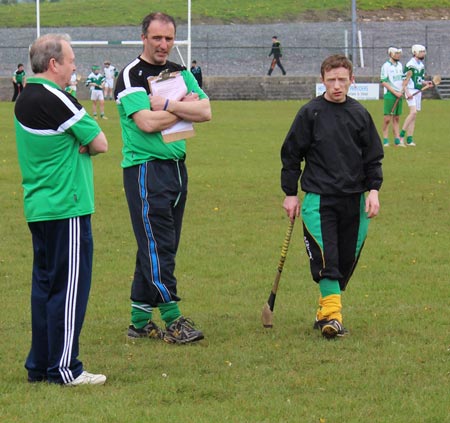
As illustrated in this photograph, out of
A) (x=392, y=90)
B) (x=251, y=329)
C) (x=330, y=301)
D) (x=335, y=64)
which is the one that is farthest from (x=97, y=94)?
(x=330, y=301)

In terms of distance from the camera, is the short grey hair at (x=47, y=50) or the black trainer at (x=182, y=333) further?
the black trainer at (x=182, y=333)

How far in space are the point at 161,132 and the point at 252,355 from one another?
5.16ft

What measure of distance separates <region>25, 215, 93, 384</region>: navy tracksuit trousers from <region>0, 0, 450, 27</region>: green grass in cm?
6662

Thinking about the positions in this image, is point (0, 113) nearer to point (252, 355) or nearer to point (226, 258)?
point (226, 258)

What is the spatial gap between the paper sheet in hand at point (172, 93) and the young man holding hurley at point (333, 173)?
786 millimetres

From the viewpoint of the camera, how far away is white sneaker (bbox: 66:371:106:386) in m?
5.99

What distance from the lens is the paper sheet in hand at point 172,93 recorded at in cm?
696

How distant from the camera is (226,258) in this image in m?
10.4

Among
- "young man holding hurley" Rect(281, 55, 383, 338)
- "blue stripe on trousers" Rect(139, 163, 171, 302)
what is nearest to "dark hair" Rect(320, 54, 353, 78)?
"young man holding hurley" Rect(281, 55, 383, 338)

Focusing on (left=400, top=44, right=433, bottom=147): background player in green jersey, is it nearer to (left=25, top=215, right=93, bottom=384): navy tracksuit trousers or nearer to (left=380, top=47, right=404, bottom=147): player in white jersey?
(left=380, top=47, right=404, bottom=147): player in white jersey

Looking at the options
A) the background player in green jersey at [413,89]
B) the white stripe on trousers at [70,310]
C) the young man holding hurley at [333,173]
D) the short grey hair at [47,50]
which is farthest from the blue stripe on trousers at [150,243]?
Result: the background player in green jersey at [413,89]

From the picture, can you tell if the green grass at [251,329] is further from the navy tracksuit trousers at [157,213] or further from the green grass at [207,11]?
the green grass at [207,11]

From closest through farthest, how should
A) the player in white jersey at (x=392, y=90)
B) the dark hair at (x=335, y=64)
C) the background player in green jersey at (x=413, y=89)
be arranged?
the dark hair at (x=335, y=64) < the player in white jersey at (x=392, y=90) < the background player in green jersey at (x=413, y=89)

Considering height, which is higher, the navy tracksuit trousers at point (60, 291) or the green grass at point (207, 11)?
the green grass at point (207, 11)
